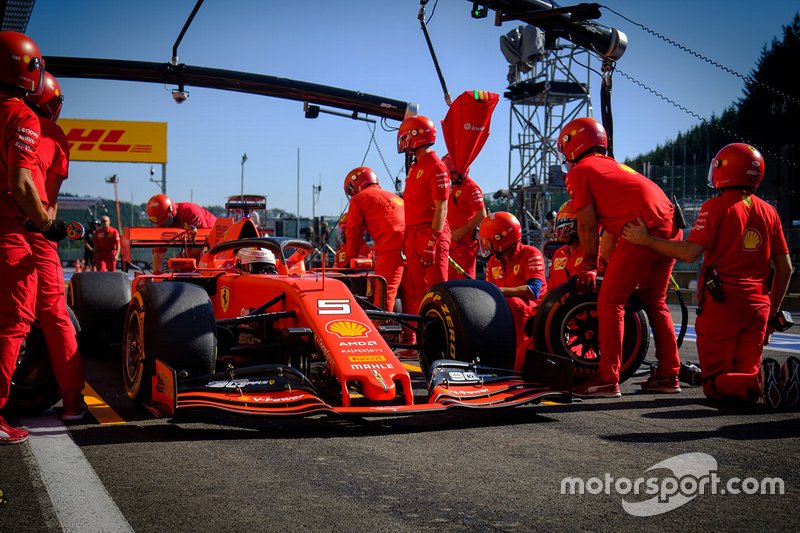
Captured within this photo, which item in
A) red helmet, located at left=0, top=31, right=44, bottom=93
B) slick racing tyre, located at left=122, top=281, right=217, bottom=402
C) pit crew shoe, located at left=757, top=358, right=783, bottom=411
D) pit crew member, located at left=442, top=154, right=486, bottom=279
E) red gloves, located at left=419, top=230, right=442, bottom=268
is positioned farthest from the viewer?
pit crew member, located at left=442, top=154, right=486, bottom=279

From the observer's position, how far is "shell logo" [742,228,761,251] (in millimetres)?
5633

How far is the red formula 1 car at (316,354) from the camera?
14.9ft

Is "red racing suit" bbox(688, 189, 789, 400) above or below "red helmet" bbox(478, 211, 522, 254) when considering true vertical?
below

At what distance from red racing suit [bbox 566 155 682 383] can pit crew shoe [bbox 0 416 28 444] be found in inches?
143

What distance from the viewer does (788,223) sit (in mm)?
14102

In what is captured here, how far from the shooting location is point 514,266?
7.50 metres

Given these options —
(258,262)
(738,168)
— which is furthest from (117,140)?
(738,168)

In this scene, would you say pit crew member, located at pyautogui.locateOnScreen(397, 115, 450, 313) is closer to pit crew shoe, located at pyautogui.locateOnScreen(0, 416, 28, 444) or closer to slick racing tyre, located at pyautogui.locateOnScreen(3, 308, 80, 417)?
slick racing tyre, located at pyautogui.locateOnScreen(3, 308, 80, 417)

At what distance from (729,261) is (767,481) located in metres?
2.38

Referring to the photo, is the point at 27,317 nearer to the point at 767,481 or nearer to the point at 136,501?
the point at 136,501

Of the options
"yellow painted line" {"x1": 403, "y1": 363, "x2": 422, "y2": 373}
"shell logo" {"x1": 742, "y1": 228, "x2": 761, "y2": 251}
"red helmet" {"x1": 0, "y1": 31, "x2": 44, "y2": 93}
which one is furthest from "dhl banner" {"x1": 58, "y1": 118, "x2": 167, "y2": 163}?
"shell logo" {"x1": 742, "y1": 228, "x2": 761, "y2": 251}

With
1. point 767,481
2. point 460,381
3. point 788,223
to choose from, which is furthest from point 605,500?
point 788,223

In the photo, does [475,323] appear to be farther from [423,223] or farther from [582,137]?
[423,223]

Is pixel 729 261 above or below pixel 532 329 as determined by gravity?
above
